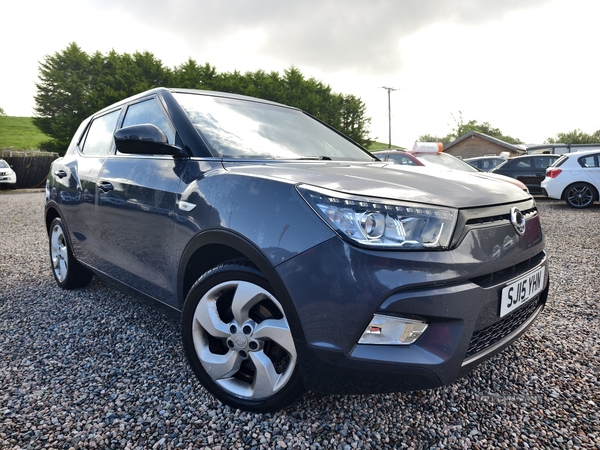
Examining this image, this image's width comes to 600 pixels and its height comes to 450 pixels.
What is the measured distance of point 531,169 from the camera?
1248cm

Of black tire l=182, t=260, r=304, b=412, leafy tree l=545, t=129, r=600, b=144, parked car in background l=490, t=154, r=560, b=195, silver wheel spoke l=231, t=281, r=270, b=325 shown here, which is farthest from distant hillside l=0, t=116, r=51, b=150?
leafy tree l=545, t=129, r=600, b=144

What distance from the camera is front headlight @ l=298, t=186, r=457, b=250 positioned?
4.92 feet

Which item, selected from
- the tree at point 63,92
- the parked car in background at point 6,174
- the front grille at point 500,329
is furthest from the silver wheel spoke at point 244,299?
the tree at point 63,92

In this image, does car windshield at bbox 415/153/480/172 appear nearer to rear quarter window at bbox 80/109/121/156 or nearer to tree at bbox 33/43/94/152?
rear quarter window at bbox 80/109/121/156

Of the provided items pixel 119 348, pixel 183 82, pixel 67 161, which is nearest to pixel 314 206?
pixel 119 348

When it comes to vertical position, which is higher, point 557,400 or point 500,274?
point 500,274

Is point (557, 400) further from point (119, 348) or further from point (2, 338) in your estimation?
point (2, 338)

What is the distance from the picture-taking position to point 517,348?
8.31 feet

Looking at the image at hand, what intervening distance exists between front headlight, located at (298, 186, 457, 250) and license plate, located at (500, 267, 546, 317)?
0.43 metres

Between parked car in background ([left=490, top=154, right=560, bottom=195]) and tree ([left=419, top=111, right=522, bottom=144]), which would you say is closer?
parked car in background ([left=490, top=154, right=560, bottom=195])

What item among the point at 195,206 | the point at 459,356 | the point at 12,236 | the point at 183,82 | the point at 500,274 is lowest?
the point at 12,236

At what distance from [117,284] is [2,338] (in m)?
0.84

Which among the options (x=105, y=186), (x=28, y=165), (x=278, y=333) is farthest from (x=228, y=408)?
(x=28, y=165)

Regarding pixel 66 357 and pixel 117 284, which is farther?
pixel 117 284
